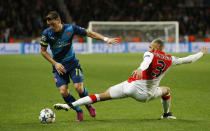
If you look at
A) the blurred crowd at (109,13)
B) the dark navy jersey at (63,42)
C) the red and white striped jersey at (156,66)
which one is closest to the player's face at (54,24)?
the dark navy jersey at (63,42)

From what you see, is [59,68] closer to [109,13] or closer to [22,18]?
[22,18]

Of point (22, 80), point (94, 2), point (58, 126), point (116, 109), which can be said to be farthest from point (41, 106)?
point (94, 2)

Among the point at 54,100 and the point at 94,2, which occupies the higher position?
the point at 94,2

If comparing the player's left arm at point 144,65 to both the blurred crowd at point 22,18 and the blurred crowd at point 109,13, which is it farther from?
the blurred crowd at point 109,13

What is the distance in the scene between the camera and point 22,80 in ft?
44.4

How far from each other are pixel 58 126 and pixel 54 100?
3358 millimetres

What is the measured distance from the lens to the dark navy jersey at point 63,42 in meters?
6.90

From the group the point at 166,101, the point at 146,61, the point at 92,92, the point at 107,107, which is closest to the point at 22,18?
the point at 92,92

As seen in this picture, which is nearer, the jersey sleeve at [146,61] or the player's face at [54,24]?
the jersey sleeve at [146,61]

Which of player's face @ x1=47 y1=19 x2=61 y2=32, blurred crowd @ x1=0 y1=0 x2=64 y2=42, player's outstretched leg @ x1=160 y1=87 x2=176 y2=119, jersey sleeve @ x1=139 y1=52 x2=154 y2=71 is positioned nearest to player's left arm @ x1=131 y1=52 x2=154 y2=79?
jersey sleeve @ x1=139 y1=52 x2=154 y2=71

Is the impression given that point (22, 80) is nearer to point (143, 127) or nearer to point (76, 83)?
point (76, 83)

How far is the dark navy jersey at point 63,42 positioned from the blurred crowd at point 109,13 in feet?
86.4

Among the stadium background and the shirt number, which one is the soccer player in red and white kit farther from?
the stadium background

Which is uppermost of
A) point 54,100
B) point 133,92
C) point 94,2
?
point 94,2
